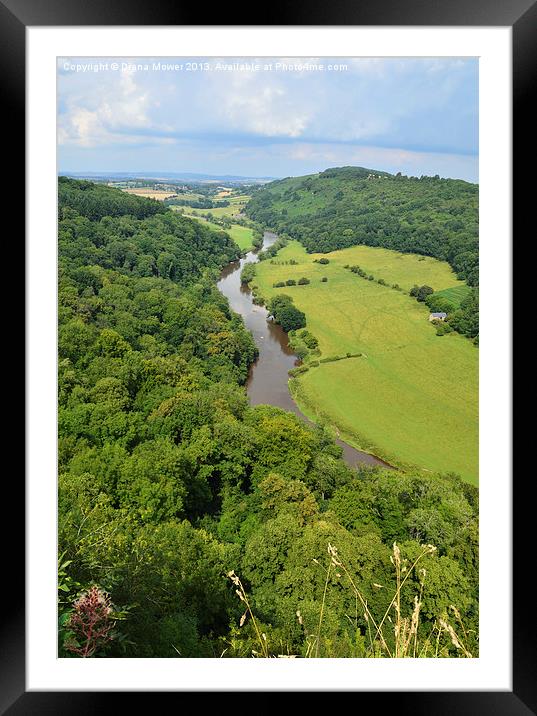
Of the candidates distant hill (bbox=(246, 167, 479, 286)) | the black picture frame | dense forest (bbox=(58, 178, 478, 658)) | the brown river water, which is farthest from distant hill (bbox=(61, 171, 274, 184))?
the black picture frame

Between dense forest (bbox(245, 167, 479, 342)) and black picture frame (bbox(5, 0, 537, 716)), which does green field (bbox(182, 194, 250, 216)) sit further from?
black picture frame (bbox(5, 0, 537, 716))

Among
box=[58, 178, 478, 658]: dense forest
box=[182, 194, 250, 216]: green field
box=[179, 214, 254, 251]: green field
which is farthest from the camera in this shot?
box=[179, 214, 254, 251]: green field

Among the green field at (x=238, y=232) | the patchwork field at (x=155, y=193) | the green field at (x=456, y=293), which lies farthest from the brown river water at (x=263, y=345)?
the green field at (x=456, y=293)
